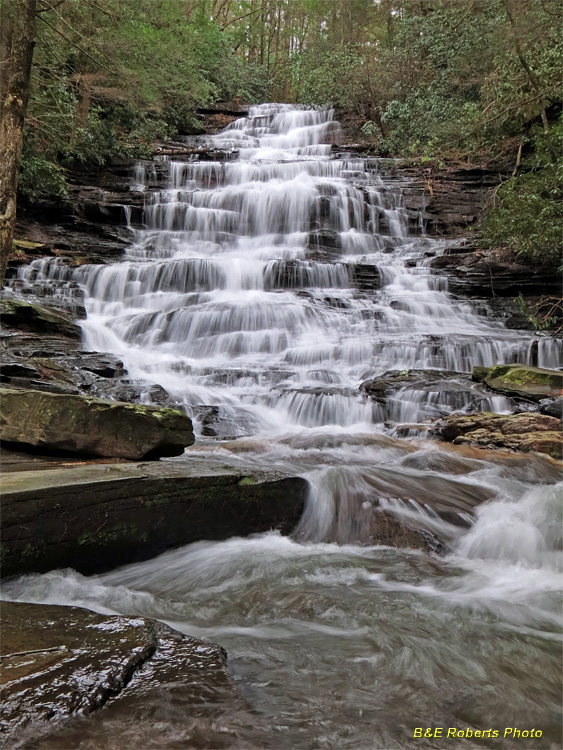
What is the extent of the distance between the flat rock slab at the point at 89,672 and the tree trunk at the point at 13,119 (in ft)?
16.4

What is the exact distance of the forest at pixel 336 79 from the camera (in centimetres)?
1013

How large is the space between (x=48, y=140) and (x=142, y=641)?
1375 cm

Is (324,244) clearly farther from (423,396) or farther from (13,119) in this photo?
(13,119)

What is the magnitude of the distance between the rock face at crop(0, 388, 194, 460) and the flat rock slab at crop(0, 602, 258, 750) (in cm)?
195

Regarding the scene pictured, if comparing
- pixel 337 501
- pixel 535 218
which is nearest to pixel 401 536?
pixel 337 501

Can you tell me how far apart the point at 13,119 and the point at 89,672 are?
6.20 meters

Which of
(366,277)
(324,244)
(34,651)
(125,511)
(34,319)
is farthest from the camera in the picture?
(324,244)

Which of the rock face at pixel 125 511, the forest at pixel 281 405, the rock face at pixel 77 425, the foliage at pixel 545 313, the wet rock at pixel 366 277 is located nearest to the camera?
the forest at pixel 281 405

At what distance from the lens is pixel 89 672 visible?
175 centimetres

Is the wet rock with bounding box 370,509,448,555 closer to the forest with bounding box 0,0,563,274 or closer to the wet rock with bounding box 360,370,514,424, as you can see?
the wet rock with bounding box 360,370,514,424

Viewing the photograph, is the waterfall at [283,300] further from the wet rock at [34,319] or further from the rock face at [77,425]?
the rock face at [77,425]

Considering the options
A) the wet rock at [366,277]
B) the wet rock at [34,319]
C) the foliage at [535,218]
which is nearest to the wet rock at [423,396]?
the foliage at [535,218]

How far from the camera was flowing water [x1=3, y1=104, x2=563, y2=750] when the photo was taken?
2023 mm

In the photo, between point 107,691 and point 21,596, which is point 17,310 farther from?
point 107,691
